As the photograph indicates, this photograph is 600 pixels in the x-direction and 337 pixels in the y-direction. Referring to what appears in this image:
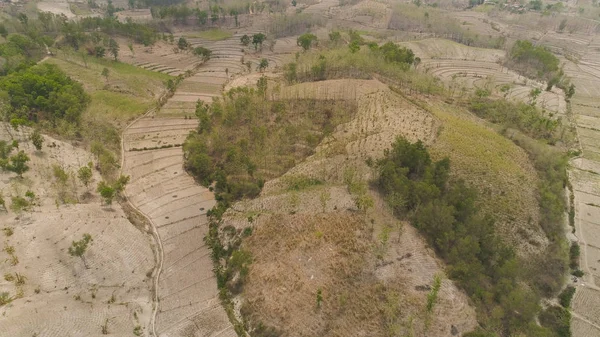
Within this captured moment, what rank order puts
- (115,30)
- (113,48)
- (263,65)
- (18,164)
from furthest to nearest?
(115,30) < (113,48) < (263,65) < (18,164)

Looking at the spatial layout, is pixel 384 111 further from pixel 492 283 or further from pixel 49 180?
pixel 49 180

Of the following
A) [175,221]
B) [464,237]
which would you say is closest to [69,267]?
[175,221]

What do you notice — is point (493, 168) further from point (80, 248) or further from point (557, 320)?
point (80, 248)

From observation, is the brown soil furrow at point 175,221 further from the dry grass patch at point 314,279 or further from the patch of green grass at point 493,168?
the patch of green grass at point 493,168

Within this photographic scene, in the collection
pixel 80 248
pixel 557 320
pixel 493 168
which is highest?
pixel 493 168

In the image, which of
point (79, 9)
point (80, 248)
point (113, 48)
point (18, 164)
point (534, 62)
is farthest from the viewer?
point (79, 9)

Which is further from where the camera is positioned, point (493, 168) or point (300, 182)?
point (493, 168)

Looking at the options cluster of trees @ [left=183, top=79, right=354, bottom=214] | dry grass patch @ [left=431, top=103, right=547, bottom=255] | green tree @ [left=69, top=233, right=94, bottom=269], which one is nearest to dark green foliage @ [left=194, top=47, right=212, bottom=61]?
cluster of trees @ [left=183, top=79, right=354, bottom=214]
